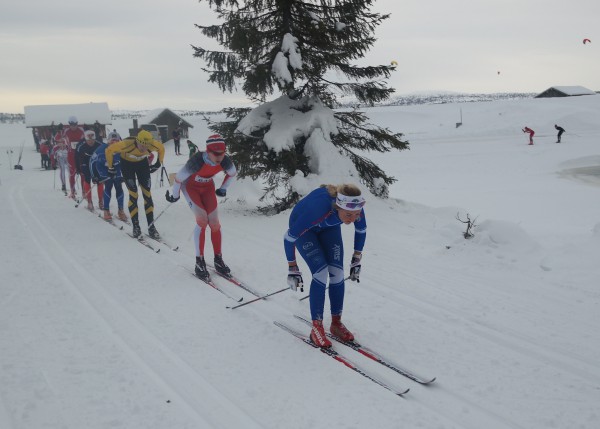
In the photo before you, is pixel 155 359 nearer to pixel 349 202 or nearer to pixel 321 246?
pixel 321 246

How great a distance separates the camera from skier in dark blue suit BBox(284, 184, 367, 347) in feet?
16.5

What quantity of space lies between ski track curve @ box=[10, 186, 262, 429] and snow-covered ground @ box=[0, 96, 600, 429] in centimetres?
2

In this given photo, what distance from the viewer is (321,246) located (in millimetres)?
5426

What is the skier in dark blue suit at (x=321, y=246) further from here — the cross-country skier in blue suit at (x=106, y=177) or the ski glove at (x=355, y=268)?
the cross-country skier in blue suit at (x=106, y=177)

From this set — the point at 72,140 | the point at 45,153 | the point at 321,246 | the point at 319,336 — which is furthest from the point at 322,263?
the point at 45,153

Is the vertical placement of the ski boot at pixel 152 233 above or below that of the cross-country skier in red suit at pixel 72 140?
below

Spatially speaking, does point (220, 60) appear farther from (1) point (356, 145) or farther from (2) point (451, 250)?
(2) point (451, 250)

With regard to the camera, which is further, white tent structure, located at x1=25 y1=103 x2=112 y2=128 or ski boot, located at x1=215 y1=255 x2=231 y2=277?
white tent structure, located at x1=25 y1=103 x2=112 y2=128

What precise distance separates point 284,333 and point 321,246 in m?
1.15

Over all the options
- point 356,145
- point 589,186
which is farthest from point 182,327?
point 589,186

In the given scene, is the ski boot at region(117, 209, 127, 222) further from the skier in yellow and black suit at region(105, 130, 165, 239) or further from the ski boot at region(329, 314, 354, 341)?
the ski boot at region(329, 314, 354, 341)

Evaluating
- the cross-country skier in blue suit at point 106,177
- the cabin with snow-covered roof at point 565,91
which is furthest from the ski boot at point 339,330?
Answer: the cabin with snow-covered roof at point 565,91

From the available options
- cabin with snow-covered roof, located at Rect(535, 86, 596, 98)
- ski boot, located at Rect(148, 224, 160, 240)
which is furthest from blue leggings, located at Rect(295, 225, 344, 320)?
cabin with snow-covered roof, located at Rect(535, 86, 596, 98)

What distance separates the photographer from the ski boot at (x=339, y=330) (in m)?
5.34
